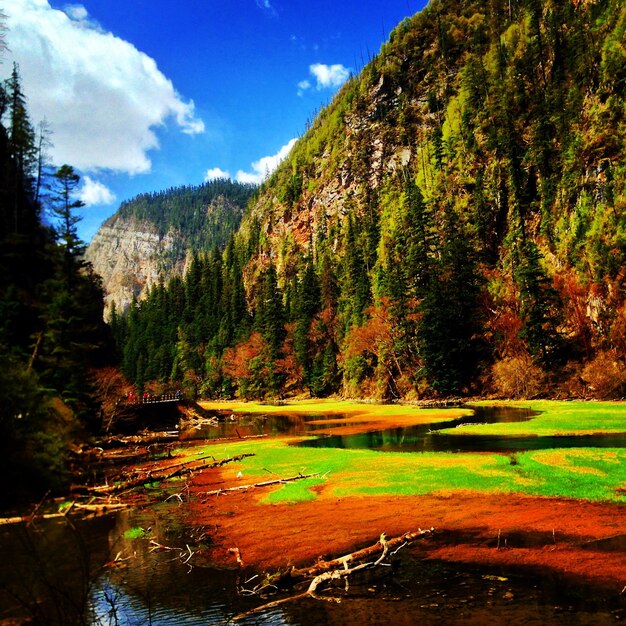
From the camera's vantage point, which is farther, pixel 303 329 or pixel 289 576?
pixel 303 329

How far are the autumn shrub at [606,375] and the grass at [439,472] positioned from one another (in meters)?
20.4

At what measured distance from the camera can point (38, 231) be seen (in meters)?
61.7

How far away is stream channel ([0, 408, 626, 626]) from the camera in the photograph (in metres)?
8.55

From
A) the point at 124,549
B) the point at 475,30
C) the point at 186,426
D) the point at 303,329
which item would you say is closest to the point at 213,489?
the point at 124,549

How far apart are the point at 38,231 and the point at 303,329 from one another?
185 feet

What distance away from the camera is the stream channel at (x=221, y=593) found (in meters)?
8.55

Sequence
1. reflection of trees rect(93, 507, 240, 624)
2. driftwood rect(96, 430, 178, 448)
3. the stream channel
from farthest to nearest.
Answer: driftwood rect(96, 430, 178, 448) → reflection of trees rect(93, 507, 240, 624) → the stream channel

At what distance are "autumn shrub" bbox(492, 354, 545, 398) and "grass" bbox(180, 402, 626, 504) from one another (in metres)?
28.9

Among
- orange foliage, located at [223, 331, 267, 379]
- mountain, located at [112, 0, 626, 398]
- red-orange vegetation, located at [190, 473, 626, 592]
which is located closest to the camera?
red-orange vegetation, located at [190, 473, 626, 592]

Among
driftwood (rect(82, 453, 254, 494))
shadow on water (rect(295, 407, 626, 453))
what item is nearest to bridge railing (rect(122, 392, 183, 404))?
driftwood (rect(82, 453, 254, 494))

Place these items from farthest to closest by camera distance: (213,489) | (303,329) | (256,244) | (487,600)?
(256,244), (303,329), (213,489), (487,600)

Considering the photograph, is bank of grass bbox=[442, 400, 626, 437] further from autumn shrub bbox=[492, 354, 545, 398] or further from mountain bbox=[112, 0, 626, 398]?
autumn shrub bbox=[492, 354, 545, 398]

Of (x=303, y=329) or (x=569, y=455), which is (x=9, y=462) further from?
(x=303, y=329)

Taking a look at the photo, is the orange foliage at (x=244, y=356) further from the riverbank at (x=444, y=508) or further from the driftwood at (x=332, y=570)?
the driftwood at (x=332, y=570)
